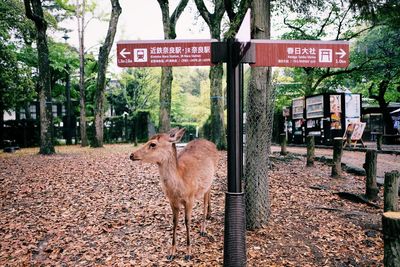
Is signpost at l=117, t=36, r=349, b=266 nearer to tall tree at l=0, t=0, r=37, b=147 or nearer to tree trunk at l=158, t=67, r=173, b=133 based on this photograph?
tree trunk at l=158, t=67, r=173, b=133

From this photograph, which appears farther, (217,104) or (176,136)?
(217,104)

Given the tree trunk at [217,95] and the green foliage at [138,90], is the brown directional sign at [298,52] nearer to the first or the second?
the tree trunk at [217,95]

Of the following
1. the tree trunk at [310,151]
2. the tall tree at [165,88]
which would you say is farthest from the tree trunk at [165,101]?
the tree trunk at [310,151]

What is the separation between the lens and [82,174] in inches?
388

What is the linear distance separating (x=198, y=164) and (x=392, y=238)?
2.62 m

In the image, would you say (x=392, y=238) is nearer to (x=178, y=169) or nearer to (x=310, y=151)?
(x=178, y=169)

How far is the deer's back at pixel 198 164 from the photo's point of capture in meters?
4.62

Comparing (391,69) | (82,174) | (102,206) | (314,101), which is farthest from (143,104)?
(102,206)

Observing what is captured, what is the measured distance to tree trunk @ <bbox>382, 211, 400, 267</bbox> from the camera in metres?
2.92

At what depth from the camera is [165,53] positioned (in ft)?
11.2

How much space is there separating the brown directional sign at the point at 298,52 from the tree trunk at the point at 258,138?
1.92 meters

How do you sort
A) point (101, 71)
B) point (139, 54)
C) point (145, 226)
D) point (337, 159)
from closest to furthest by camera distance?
point (139, 54)
point (145, 226)
point (337, 159)
point (101, 71)

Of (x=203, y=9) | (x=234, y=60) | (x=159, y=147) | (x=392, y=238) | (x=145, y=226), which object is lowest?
(x=145, y=226)

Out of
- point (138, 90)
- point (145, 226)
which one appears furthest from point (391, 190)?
point (138, 90)
